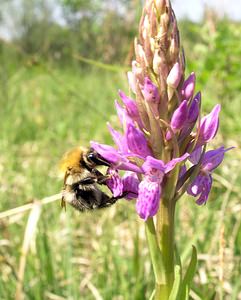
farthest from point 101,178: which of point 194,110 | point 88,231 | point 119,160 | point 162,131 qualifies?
point 88,231

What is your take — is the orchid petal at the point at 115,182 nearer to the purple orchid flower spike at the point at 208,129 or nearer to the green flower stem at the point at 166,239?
the green flower stem at the point at 166,239

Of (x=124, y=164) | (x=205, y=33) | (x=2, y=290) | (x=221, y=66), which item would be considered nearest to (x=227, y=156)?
(x=221, y=66)

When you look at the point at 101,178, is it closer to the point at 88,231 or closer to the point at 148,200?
the point at 148,200

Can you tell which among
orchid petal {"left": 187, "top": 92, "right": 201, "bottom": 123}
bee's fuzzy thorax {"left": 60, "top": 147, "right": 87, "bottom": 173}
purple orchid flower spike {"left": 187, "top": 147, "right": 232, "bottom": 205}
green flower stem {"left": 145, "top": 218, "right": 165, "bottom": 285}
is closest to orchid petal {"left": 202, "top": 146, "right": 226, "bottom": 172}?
purple orchid flower spike {"left": 187, "top": 147, "right": 232, "bottom": 205}

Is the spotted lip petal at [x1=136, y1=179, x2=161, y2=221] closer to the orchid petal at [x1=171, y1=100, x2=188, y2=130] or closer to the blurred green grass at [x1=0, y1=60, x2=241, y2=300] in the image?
the orchid petal at [x1=171, y1=100, x2=188, y2=130]

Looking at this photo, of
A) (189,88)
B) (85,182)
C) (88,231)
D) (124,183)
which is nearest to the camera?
(189,88)

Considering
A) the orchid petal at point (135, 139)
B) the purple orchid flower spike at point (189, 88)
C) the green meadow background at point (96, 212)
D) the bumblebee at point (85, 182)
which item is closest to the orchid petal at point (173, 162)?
the orchid petal at point (135, 139)
